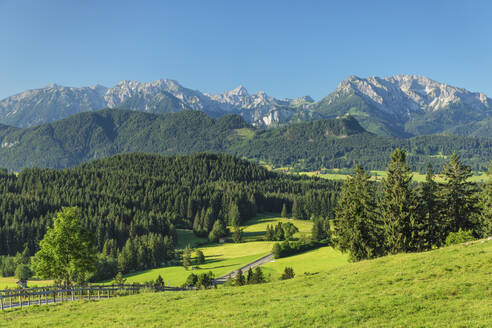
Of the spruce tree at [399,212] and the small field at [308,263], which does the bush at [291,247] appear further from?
the spruce tree at [399,212]

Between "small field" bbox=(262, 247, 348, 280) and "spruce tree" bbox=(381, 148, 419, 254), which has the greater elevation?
"spruce tree" bbox=(381, 148, 419, 254)

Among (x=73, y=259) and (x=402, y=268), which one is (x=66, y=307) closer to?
(x=73, y=259)

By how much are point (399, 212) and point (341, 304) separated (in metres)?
33.0

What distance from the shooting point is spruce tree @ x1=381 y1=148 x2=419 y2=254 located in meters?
51.5

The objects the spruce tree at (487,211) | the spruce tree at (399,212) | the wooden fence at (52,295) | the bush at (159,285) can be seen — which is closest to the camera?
the wooden fence at (52,295)

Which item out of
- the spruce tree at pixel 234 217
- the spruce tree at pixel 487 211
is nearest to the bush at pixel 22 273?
the spruce tree at pixel 234 217

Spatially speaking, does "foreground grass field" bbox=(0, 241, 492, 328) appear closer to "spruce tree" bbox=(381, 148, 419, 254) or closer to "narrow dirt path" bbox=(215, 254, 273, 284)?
"spruce tree" bbox=(381, 148, 419, 254)

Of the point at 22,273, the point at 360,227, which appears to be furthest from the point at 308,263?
the point at 22,273

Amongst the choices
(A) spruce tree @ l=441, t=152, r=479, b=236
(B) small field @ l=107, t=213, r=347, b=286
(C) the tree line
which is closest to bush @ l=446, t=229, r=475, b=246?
(C) the tree line

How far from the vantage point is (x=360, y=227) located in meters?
55.5

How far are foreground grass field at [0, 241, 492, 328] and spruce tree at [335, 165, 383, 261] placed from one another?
1759cm

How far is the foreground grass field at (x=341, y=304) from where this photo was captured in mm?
20891

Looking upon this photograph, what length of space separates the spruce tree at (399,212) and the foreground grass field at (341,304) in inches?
583

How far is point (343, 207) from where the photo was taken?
6203 centimetres
